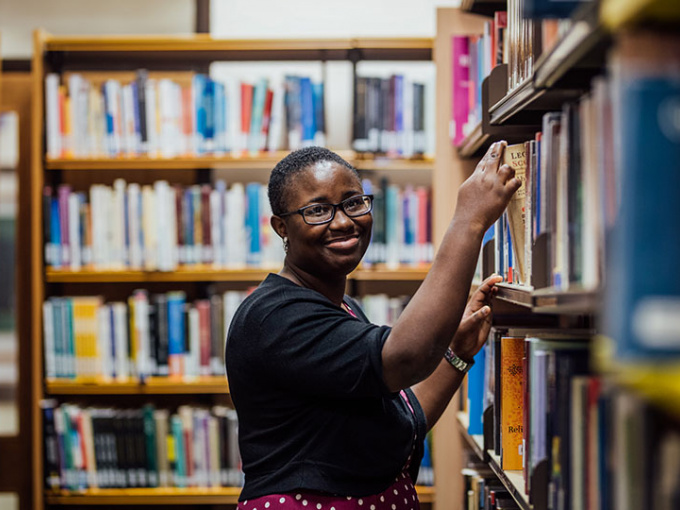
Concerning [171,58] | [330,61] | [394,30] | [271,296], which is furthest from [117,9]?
[271,296]

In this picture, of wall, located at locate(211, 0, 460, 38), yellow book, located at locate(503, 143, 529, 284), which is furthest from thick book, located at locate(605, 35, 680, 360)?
wall, located at locate(211, 0, 460, 38)

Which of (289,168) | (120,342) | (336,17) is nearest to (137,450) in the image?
(120,342)

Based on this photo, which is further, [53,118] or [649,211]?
[53,118]

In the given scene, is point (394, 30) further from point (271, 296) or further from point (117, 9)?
point (271, 296)

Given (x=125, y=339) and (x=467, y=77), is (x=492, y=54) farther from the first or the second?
(x=125, y=339)

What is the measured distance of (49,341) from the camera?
2865mm

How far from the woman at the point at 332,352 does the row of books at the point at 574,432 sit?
17 centimetres

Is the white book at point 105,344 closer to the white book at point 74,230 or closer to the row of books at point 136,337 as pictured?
the row of books at point 136,337

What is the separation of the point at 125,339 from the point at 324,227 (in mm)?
1697

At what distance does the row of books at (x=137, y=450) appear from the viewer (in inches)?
112

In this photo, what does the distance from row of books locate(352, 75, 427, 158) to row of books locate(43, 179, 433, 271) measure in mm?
160

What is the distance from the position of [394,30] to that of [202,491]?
2.16m

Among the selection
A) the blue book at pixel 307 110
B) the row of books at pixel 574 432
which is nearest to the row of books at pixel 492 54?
the row of books at pixel 574 432

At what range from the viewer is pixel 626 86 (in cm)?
66
